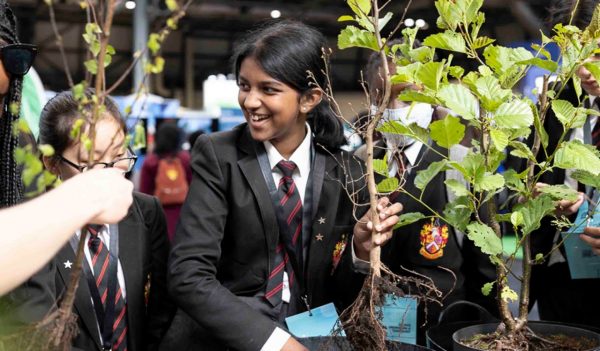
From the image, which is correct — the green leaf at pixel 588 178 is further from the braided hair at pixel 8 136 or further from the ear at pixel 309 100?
the braided hair at pixel 8 136

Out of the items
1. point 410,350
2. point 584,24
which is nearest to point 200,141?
point 410,350

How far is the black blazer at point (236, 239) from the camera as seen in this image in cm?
141

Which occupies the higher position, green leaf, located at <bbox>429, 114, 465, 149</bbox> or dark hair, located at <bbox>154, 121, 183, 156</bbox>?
green leaf, located at <bbox>429, 114, 465, 149</bbox>

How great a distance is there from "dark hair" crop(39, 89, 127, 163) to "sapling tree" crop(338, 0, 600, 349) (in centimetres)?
58

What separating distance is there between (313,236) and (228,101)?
25.0 feet

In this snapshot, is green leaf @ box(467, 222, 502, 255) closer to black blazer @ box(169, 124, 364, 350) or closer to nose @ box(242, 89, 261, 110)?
black blazer @ box(169, 124, 364, 350)

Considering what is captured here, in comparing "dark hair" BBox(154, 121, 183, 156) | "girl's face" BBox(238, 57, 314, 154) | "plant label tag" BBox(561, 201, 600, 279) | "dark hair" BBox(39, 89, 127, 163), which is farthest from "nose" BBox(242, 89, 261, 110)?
"dark hair" BBox(154, 121, 183, 156)

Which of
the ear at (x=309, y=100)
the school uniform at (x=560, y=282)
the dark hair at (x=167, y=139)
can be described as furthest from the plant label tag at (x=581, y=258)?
the dark hair at (x=167, y=139)

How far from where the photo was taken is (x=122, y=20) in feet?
39.5

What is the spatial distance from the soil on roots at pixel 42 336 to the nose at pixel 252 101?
76cm

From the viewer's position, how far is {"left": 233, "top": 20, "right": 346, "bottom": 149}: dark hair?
5.08 ft

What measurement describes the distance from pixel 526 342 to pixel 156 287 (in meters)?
0.82

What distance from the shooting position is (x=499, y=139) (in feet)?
3.88

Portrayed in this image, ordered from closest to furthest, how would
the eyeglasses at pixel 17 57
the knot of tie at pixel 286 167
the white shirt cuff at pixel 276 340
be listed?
→ the eyeglasses at pixel 17 57 < the white shirt cuff at pixel 276 340 < the knot of tie at pixel 286 167
